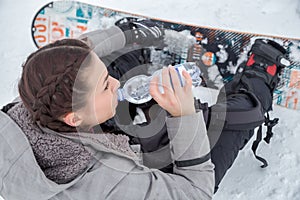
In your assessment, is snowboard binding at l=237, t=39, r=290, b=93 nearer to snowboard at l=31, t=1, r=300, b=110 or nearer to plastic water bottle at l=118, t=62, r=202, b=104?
snowboard at l=31, t=1, r=300, b=110

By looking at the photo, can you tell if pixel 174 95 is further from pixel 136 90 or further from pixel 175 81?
pixel 136 90

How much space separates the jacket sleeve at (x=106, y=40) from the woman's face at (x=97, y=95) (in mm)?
425

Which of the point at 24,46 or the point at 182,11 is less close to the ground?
the point at 182,11

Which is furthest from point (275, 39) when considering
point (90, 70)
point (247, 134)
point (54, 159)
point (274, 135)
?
point (54, 159)

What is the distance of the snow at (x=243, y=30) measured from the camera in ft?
5.40

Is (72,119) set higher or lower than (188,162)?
higher

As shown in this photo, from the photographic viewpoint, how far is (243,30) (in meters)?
2.05

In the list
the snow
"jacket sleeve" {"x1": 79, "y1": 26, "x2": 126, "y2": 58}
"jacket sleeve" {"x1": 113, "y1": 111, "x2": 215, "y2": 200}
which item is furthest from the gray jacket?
the snow

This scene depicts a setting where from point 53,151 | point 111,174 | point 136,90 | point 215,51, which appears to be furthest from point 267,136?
point 53,151

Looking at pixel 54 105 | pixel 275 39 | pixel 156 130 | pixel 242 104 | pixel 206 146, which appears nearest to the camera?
pixel 54 105

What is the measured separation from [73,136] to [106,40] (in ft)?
2.11

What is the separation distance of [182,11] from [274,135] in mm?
867

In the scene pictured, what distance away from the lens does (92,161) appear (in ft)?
3.12

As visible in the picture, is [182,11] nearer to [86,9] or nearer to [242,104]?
[86,9]
